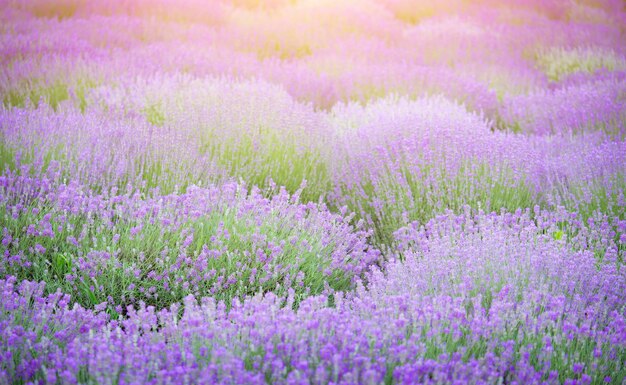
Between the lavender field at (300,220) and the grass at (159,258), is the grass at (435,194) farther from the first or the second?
the grass at (159,258)

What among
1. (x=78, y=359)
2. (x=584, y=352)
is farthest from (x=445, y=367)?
(x=78, y=359)

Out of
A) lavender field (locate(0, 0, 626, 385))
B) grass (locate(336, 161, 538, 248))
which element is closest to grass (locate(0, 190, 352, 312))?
lavender field (locate(0, 0, 626, 385))

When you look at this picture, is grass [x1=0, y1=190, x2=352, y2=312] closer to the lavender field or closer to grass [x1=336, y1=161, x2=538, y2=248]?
the lavender field

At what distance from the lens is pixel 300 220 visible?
254 cm

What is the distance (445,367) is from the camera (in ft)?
4.73

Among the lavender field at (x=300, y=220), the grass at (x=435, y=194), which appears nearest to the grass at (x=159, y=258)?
the lavender field at (x=300, y=220)

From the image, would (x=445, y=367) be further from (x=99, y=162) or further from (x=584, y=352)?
(x=99, y=162)

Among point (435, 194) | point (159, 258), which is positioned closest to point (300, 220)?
point (159, 258)

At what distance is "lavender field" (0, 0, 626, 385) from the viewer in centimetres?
153

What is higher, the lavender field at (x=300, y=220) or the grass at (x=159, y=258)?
the lavender field at (x=300, y=220)

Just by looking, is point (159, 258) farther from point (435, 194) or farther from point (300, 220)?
point (435, 194)

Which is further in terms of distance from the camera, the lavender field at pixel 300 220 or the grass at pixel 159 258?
the grass at pixel 159 258

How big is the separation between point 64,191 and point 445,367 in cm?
165

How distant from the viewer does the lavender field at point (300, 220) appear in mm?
1530
